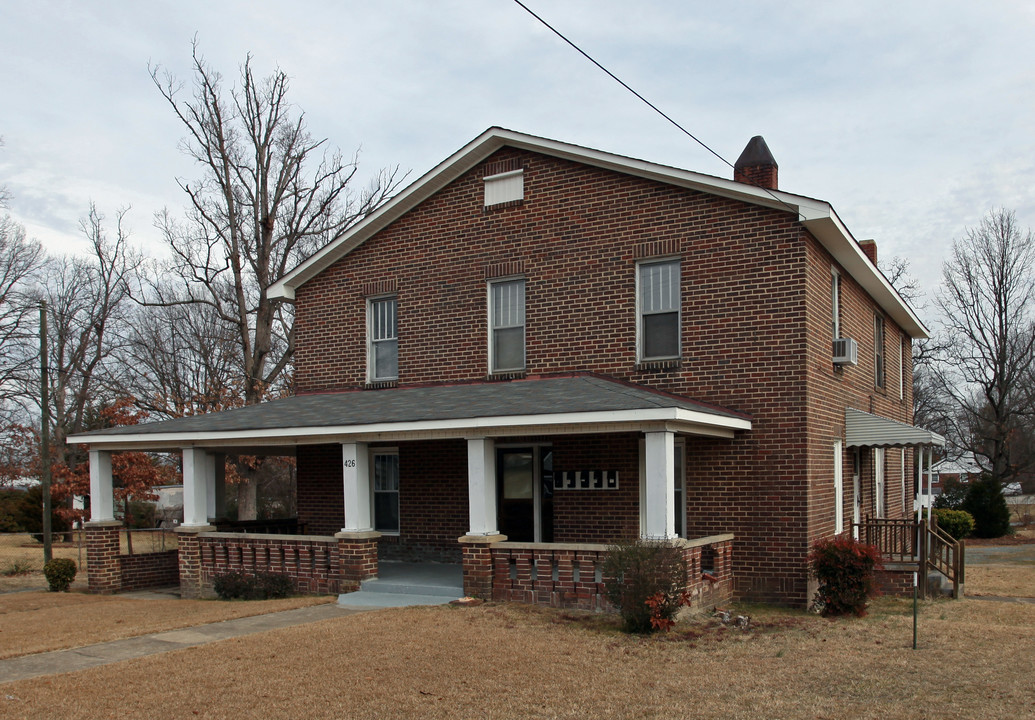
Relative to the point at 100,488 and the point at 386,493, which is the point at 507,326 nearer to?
the point at 386,493

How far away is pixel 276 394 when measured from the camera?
117 ft

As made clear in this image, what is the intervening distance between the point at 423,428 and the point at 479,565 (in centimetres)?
214

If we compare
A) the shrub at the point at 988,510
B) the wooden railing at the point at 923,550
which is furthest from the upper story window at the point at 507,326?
the shrub at the point at 988,510

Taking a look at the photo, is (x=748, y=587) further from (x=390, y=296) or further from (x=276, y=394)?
(x=276, y=394)

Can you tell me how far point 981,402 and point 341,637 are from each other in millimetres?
53117

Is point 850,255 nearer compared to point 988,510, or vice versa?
point 850,255

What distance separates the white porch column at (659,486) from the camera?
38.6 feet

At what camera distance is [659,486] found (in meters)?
11.8

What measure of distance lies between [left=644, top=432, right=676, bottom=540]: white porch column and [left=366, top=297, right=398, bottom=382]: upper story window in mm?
7029

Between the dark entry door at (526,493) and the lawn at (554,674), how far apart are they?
399 cm

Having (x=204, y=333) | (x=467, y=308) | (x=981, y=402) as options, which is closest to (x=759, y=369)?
(x=467, y=308)

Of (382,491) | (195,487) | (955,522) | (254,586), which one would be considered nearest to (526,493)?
(382,491)

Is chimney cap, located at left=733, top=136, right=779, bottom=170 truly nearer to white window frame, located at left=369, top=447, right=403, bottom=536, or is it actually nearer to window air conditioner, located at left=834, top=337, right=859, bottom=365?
window air conditioner, located at left=834, top=337, right=859, bottom=365

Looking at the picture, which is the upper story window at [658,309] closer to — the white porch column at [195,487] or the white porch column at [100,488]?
the white porch column at [195,487]
